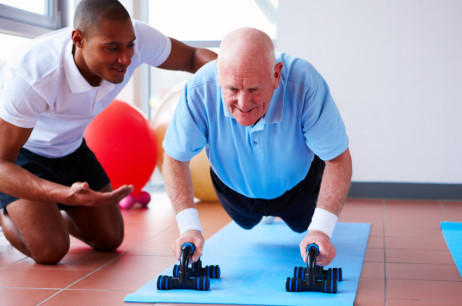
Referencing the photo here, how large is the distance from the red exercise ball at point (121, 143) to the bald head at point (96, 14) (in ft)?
4.40

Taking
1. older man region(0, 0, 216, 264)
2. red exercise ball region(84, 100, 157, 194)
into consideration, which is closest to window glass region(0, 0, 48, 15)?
red exercise ball region(84, 100, 157, 194)

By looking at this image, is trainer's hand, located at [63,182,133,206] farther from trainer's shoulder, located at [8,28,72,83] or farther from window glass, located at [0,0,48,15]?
window glass, located at [0,0,48,15]

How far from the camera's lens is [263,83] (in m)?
1.75

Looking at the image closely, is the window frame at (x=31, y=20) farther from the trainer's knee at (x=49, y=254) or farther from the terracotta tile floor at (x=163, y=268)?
the trainer's knee at (x=49, y=254)

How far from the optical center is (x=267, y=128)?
6.70 feet

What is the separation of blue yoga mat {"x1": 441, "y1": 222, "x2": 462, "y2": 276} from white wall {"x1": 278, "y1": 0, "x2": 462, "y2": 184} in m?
1.15

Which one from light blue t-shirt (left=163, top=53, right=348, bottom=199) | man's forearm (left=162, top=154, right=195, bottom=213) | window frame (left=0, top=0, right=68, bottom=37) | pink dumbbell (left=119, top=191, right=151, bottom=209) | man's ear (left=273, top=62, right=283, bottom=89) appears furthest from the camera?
pink dumbbell (left=119, top=191, right=151, bottom=209)

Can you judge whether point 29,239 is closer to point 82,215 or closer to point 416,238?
point 82,215

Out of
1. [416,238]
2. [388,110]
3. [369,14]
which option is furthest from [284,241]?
[369,14]

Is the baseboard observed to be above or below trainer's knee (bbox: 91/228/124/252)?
above

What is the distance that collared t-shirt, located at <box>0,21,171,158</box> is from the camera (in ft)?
7.22

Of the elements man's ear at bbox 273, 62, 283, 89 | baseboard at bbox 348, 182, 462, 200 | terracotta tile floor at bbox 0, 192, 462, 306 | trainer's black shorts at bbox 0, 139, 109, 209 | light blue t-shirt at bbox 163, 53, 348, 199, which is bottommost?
terracotta tile floor at bbox 0, 192, 462, 306

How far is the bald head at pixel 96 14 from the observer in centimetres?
232

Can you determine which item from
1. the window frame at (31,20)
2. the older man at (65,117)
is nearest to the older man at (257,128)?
the older man at (65,117)
